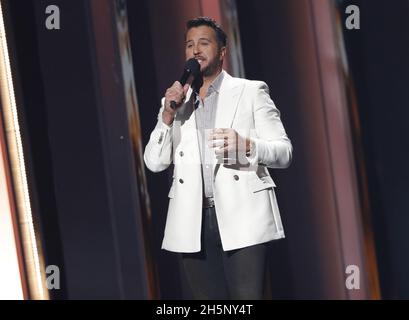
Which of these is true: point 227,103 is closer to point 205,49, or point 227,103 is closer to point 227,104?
point 227,104

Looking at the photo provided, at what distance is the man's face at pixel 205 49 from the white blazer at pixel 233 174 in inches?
2.4

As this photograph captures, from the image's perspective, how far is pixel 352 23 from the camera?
2.30 meters

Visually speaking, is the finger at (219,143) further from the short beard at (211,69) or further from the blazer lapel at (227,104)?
the short beard at (211,69)

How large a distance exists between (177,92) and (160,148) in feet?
0.70

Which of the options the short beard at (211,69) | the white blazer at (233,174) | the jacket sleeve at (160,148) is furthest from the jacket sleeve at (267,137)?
the jacket sleeve at (160,148)

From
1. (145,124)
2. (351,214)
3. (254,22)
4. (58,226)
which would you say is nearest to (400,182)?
(351,214)

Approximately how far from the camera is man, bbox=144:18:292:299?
201 cm

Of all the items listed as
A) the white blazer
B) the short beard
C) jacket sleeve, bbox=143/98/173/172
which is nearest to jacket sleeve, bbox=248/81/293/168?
the white blazer

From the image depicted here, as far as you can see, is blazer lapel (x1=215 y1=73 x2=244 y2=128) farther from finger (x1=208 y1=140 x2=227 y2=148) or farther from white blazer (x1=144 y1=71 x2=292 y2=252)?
finger (x1=208 y1=140 x2=227 y2=148)

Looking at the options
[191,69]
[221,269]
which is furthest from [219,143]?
[221,269]

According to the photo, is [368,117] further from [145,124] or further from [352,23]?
[145,124]

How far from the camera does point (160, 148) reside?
6.93 feet
